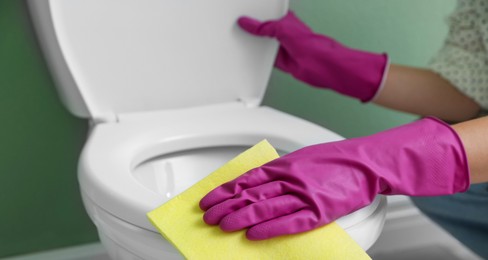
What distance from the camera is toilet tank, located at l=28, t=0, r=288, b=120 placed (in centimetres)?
85

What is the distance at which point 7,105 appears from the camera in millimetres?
994

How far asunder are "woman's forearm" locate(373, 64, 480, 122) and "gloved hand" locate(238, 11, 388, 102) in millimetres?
28

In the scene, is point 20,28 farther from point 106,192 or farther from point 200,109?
point 106,192

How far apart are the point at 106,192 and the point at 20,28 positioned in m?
0.47

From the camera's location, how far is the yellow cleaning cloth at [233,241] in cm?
53

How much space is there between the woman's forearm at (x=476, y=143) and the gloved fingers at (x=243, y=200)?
231mm

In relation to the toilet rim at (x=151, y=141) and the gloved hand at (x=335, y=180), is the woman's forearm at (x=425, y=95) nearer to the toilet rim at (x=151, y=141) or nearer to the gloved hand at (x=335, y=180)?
the toilet rim at (x=151, y=141)

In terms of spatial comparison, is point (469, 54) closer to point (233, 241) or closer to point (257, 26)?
point (257, 26)

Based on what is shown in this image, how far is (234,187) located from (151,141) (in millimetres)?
273

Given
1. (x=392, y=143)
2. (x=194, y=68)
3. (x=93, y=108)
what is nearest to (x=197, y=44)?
(x=194, y=68)

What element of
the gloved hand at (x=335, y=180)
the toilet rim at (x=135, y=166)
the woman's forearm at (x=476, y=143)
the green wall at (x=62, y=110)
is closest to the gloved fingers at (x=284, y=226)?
the gloved hand at (x=335, y=180)

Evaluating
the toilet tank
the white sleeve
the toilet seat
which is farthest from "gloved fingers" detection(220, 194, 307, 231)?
the white sleeve

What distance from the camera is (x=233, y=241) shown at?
1.75 ft

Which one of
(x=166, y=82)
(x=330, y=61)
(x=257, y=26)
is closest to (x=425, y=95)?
(x=330, y=61)
